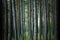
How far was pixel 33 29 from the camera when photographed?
1.07 m

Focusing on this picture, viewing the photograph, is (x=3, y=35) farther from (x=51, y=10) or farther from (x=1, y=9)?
(x=51, y=10)

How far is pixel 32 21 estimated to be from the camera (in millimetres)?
1071

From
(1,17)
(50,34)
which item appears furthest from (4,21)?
(50,34)

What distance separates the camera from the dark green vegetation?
42.1 inches

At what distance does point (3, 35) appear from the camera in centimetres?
107

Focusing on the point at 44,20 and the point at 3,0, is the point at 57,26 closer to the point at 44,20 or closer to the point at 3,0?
the point at 44,20

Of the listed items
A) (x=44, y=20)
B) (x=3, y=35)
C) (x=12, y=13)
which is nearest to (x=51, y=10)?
(x=44, y=20)

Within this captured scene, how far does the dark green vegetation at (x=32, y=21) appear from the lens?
107 centimetres

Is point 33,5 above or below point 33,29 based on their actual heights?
above

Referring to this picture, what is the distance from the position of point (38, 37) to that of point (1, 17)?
0.35m

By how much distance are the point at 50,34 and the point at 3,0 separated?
49 centimetres

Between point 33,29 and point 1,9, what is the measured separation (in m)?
0.32

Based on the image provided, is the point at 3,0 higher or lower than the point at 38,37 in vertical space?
higher

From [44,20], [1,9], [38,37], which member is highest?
[1,9]
